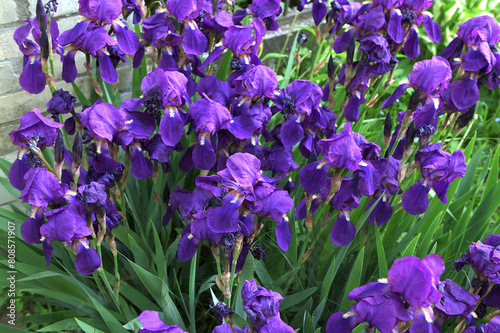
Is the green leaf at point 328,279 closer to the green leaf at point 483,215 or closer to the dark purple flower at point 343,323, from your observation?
the dark purple flower at point 343,323

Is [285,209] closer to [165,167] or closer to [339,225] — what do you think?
[339,225]

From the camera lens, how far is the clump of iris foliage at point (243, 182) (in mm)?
1281

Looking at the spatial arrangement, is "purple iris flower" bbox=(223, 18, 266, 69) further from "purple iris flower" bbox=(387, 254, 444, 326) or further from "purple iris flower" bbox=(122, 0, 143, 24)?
"purple iris flower" bbox=(387, 254, 444, 326)

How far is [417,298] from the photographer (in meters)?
1.08

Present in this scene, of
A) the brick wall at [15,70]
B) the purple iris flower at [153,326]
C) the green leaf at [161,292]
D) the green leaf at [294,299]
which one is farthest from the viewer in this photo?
the brick wall at [15,70]

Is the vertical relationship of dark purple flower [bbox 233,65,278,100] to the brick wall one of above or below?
above

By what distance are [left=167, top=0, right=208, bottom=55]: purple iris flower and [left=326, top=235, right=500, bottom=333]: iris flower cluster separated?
107 centimetres

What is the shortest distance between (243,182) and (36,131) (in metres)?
0.71

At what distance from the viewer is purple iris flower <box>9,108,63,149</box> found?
1.44m

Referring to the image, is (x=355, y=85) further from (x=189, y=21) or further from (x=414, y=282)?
(x=414, y=282)

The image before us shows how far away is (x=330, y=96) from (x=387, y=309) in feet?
3.84

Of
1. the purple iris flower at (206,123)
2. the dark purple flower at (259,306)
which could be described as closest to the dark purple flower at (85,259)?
the purple iris flower at (206,123)

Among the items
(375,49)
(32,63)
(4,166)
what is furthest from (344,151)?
(4,166)

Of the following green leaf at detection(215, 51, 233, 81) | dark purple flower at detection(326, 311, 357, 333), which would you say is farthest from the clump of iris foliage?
green leaf at detection(215, 51, 233, 81)
